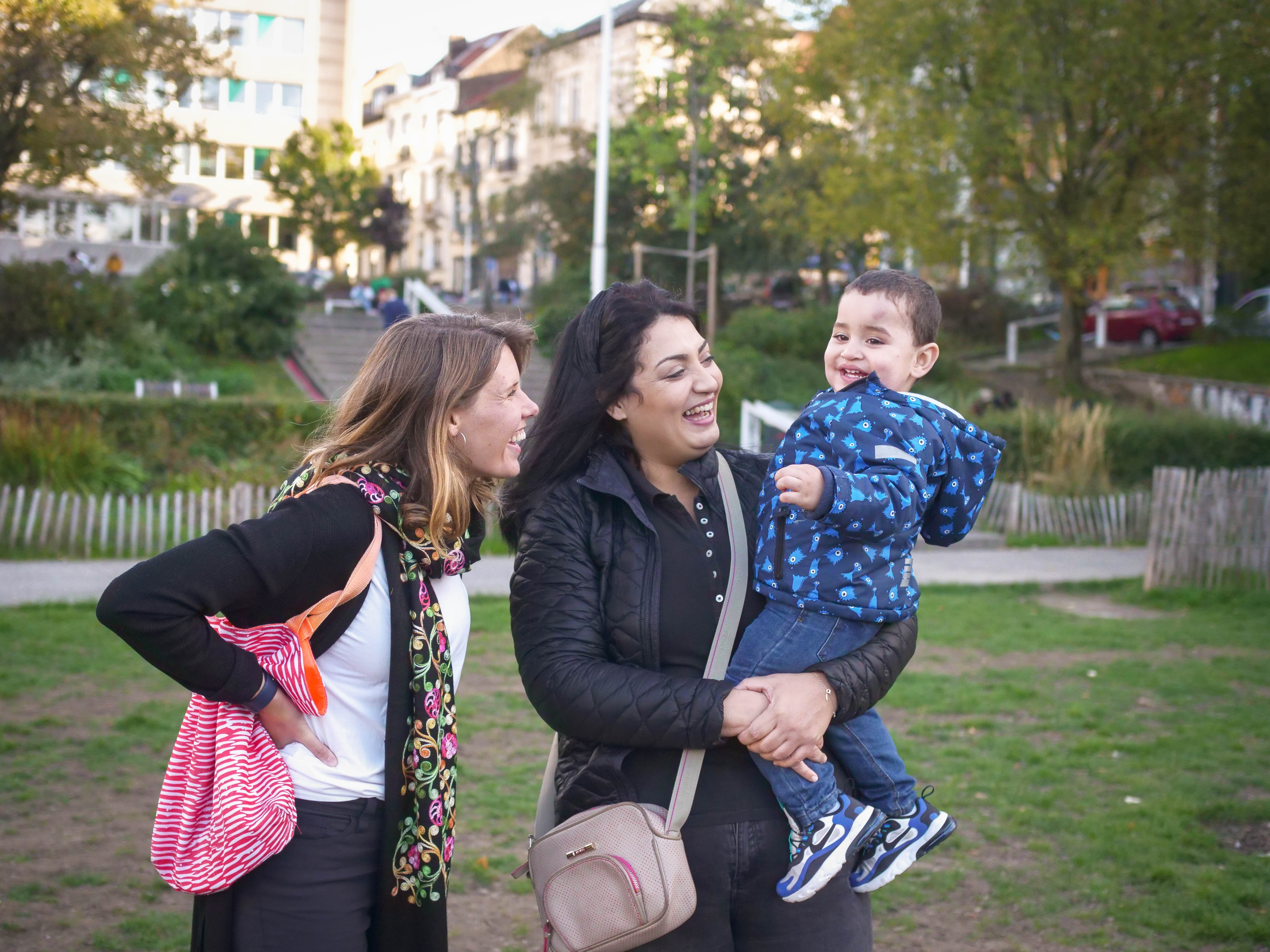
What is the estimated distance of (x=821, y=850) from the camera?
8.05 ft

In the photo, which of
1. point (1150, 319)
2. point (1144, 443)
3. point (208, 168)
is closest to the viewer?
point (1144, 443)

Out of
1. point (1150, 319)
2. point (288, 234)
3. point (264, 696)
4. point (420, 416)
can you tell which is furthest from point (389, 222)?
point (264, 696)

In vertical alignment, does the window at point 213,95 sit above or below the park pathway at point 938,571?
above

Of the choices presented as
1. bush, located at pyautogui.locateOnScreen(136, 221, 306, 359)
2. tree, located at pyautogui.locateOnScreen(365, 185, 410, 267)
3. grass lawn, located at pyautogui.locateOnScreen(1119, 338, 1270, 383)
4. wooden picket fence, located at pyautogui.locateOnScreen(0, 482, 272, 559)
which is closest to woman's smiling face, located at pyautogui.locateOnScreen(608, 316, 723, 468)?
wooden picket fence, located at pyautogui.locateOnScreen(0, 482, 272, 559)

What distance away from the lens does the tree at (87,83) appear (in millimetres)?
18828

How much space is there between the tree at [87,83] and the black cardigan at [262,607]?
64.0 feet

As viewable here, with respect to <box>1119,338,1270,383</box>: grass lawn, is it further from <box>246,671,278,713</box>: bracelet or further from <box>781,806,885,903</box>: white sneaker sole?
<box>246,671,278,713</box>: bracelet

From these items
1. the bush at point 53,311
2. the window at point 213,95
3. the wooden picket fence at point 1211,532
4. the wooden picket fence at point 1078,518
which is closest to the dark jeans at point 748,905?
the wooden picket fence at point 1211,532

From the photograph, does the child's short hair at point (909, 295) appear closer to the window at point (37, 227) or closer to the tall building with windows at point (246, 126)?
the window at point (37, 227)

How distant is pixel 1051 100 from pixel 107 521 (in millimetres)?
20010

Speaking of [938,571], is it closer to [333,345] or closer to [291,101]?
[333,345]

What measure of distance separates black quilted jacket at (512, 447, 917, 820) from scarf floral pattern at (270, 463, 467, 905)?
19 centimetres

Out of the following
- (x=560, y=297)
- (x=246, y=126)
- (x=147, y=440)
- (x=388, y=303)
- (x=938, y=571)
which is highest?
(x=246, y=126)

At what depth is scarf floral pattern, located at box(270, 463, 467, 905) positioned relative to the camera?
2.44 meters
